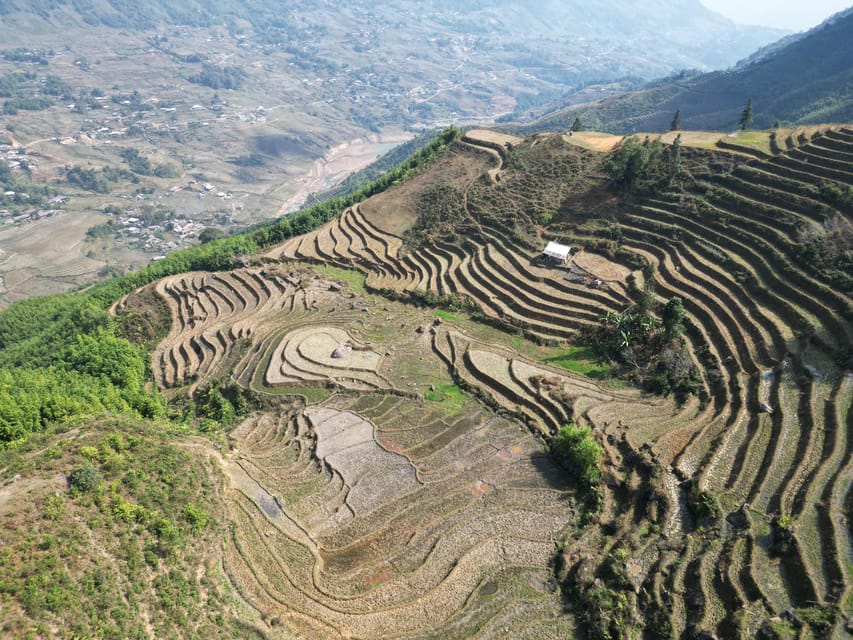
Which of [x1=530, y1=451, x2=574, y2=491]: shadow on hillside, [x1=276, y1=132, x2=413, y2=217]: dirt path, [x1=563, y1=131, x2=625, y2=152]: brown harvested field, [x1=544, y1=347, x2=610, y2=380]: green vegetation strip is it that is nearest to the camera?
[x1=530, y1=451, x2=574, y2=491]: shadow on hillside

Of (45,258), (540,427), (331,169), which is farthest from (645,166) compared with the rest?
(331,169)

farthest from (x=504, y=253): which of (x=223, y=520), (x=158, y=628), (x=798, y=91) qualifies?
(x=798, y=91)

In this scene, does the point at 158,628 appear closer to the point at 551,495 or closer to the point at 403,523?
the point at 403,523

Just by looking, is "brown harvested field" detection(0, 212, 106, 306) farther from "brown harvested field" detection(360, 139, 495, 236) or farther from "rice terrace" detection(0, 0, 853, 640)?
"brown harvested field" detection(360, 139, 495, 236)

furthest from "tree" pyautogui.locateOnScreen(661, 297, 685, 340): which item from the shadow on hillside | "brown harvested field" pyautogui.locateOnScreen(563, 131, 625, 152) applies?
"brown harvested field" pyautogui.locateOnScreen(563, 131, 625, 152)

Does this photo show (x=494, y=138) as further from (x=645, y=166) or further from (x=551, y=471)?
(x=551, y=471)

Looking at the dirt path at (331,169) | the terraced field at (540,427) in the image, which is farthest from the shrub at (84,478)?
the dirt path at (331,169)
